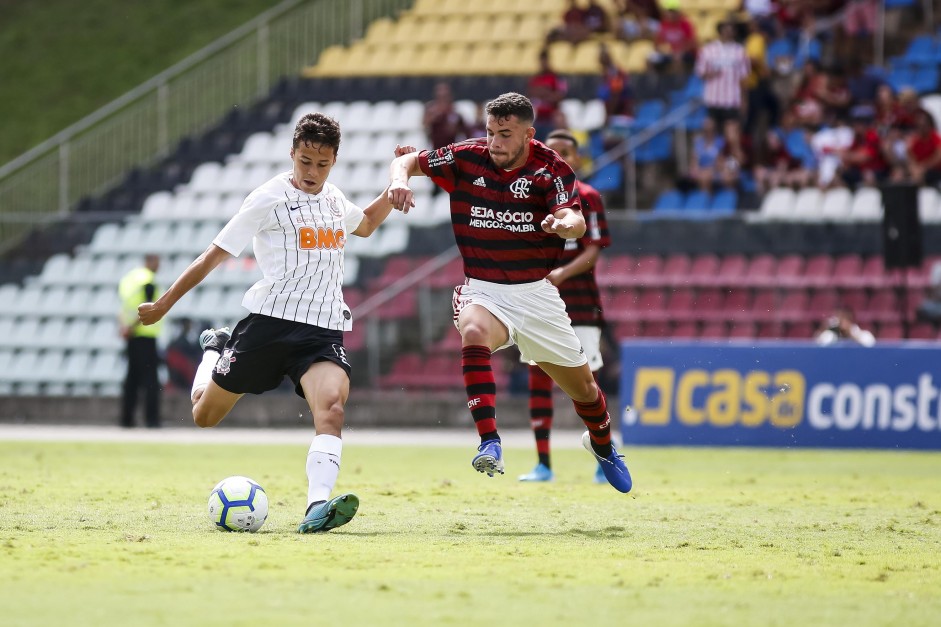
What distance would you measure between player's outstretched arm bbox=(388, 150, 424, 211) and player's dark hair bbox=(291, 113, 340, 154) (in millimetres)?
443

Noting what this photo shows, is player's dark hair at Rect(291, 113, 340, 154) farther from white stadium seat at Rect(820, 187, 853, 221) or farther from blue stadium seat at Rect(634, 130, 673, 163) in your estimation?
blue stadium seat at Rect(634, 130, 673, 163)

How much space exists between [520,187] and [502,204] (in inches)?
5.8

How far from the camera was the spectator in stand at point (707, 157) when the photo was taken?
21.5 metres

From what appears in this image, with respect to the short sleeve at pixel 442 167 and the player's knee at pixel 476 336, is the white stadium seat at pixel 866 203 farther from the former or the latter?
the player's knee at pixel 476 336

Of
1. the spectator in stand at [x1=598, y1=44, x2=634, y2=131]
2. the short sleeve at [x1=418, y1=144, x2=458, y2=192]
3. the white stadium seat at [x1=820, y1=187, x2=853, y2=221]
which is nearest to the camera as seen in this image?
the short sleeve at [x1=418, y1=144, x2=458, y2=192]

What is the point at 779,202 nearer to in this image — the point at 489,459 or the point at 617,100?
the point at 617,100

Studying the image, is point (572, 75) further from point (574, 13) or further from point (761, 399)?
point (761, 399)

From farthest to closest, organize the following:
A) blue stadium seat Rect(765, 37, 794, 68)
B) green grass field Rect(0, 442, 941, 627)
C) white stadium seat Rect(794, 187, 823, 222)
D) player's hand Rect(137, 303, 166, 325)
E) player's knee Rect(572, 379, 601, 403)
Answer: blue stadium seat Rect(765, 37, 794, 68) → white stadium seat Rect(794, 187, 823, 222) → player's knee Rect(572, 379, 601, 403) → player's hand Rect(137, 303, 166, 325) → green grass field Rect(0, 442, 941, 627)

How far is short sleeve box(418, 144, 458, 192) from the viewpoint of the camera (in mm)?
8945

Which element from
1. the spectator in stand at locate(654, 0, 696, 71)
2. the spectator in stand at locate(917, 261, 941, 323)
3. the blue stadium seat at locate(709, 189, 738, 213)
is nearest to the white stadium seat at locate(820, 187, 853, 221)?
the blue stadium seat at locate(709, 189, 738, 213)

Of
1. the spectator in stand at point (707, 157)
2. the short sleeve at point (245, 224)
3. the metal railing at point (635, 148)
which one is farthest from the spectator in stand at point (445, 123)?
the short sleeve at point (245, 224)

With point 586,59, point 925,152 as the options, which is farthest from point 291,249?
point 586,59

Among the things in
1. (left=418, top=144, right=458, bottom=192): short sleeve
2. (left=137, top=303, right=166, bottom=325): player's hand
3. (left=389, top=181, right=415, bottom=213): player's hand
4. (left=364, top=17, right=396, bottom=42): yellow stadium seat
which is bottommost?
(left=137, top=303, right=166, bottom=325): player's hand

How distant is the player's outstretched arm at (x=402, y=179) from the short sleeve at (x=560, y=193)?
2.66 ft
